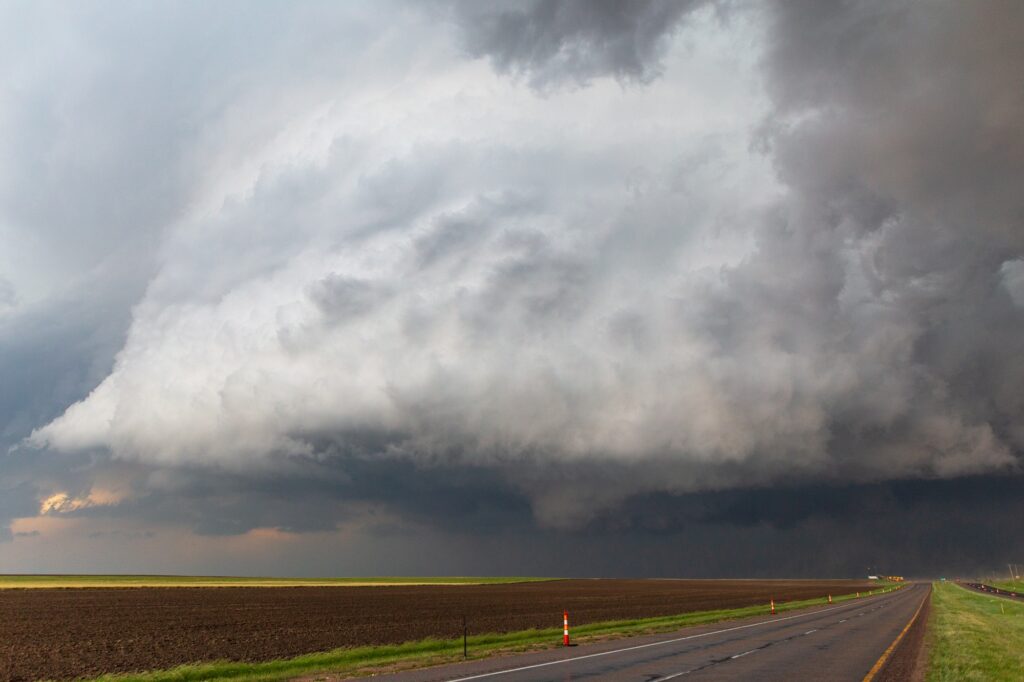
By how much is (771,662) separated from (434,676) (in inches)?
425

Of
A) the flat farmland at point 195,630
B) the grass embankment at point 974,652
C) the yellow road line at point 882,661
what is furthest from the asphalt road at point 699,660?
the flat farmland at point 195,630

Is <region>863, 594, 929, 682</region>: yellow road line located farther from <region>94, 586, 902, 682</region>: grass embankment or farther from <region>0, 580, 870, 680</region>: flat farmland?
<region>0, 580, 870, 680</region>: flat farmland

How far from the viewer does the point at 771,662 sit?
78.2 feet

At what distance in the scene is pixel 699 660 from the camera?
24641 mm

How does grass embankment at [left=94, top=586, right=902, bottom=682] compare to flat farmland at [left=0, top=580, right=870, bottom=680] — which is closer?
grass embankment at [left=94, top=586, right=902, bottom=682]

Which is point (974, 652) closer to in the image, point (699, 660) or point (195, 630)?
point (699, 660)

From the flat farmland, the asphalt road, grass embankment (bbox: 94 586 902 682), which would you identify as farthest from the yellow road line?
the flat farmland

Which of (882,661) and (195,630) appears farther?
(195,630)

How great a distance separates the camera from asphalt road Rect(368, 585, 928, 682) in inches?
805

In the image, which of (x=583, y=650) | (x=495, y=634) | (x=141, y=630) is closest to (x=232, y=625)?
(x=141, y=630)

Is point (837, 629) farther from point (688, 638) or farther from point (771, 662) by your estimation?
point (771, 662)

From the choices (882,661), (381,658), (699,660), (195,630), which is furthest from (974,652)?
(195,630)

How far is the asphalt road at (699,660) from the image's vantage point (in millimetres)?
20438

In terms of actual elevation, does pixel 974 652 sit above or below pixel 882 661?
below
